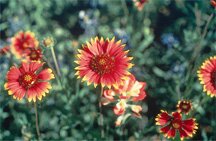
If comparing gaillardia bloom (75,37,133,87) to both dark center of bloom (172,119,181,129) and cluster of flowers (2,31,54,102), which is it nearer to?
cluster of flowers (2,31,54,102)

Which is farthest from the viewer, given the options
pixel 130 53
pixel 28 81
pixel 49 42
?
pixel 130 53

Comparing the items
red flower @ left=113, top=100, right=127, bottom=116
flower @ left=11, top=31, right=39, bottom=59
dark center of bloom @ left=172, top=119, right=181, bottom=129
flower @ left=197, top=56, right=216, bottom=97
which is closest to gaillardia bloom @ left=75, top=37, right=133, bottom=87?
red flower @ left=113, top=100, right=127, bottom=116

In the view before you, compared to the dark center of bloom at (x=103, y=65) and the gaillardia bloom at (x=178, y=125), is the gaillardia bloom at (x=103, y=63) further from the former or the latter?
the gaillardia bloom at (x=178, y=125)

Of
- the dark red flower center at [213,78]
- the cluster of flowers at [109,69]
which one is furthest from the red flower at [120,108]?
the dark red flower center at [213,78]

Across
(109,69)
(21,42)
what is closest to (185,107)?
(109,69)

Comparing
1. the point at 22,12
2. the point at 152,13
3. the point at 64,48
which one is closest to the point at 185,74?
the point at 152,13

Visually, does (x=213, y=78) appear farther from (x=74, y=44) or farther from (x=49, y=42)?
(x=74, y=44)

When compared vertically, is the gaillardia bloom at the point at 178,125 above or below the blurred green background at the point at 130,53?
below
